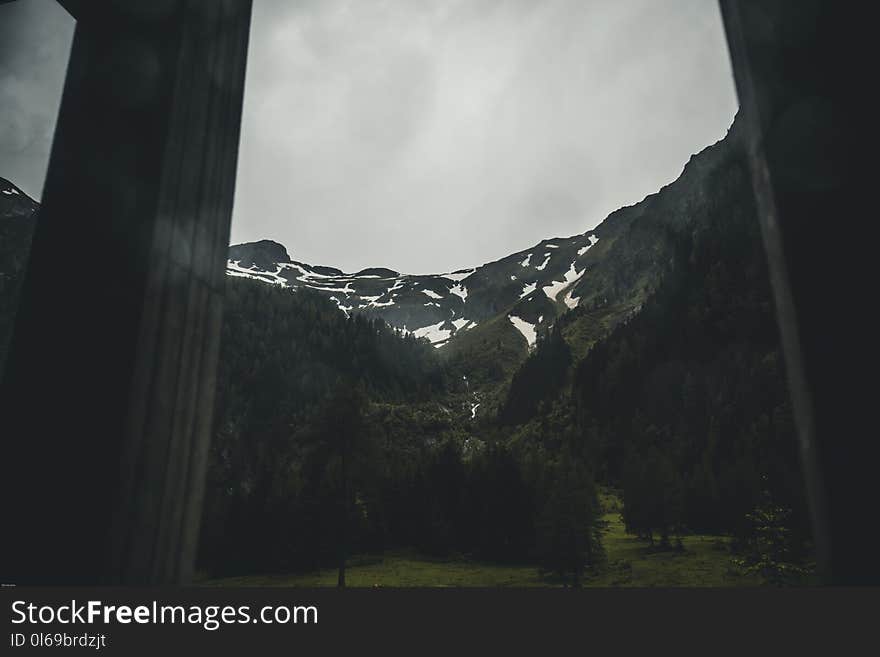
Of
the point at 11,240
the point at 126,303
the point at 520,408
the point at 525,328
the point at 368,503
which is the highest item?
the point at 525,328

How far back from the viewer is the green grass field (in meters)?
38.8

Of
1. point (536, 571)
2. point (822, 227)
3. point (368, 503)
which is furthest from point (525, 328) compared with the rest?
point (822, 227)

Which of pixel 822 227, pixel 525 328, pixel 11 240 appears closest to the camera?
pixel 822 227

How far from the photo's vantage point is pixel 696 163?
151625 millimetres

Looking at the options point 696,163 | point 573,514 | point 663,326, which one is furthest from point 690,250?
point 573,514

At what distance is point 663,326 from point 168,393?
11449cm

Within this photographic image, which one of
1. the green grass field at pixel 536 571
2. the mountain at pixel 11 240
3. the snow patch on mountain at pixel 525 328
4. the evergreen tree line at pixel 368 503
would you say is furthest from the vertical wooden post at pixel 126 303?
the snow patch on mountain at pixel 525 328

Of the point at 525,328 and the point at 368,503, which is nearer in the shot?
the point at 368,503

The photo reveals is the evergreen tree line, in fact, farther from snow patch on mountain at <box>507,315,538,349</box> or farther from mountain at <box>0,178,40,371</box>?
snow patch on mountain at <box>507,315,538,349</box>

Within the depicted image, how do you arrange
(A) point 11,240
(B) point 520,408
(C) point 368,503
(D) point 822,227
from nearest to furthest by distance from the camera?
(D) point 822,227 < (A) point 11,240 < (C) point 368,503 < (B) point 520,408

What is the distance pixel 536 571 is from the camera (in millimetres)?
46406

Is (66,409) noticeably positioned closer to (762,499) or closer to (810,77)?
(810,77)

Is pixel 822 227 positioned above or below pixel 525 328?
below

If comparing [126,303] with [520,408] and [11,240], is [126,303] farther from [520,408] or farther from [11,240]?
[520,408]
